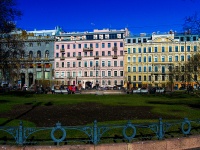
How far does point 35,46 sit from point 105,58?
2347 centimetres

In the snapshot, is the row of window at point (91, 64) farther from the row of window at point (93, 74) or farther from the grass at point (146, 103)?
the grass at point (146, 103)

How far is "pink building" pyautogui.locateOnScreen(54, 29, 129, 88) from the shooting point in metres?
88.2

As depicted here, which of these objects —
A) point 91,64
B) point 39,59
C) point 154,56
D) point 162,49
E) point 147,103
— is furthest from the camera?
point 39,59

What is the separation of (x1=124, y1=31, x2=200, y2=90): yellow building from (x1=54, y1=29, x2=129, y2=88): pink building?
292cm

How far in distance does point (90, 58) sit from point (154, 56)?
1981 centimetres

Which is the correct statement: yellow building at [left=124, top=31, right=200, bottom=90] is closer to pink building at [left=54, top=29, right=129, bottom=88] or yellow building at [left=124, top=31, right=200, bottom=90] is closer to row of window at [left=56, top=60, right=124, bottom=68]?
row of window at [left=56, top=60, right=124, bottom=68]

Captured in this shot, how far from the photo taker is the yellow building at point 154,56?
84.3 metres

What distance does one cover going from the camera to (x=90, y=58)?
297 ft

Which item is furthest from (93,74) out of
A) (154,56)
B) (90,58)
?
(154,56)

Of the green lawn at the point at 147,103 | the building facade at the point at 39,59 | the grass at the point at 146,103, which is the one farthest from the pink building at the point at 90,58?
the grass at the point at 146,103

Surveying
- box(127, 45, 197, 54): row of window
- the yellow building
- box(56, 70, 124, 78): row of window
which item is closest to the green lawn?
the yellow building

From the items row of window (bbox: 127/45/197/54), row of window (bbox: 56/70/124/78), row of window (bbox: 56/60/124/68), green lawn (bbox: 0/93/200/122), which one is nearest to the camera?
green lawn (bbox: 0/93/200/122)

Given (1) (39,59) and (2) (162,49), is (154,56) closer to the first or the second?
(2) (162,49)

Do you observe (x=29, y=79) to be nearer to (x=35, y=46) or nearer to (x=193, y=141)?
(x=35, y=46)
